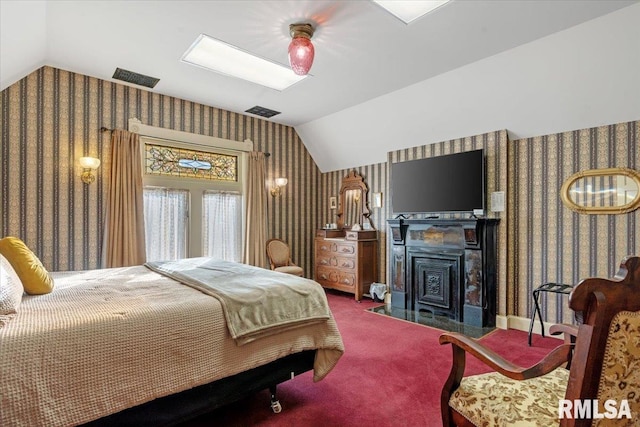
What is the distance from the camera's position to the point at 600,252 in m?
3.32

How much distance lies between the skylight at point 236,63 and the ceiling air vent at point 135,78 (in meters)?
0.80

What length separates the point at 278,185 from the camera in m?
5.66

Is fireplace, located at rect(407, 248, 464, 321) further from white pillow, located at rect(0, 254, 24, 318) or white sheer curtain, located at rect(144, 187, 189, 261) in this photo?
white pillow, located at rect(0, 254, 24, 318)

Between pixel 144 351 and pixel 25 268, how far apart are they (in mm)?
1155

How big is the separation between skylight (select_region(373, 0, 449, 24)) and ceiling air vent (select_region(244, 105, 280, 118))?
2754mm

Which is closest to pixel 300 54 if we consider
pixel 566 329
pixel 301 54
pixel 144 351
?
pixel 301 54

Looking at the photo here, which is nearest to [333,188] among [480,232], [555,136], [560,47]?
[480,232]

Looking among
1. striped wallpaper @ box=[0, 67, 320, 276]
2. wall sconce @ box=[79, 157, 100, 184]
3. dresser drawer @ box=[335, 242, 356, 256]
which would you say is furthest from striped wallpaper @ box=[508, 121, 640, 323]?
wall sconce @ box=[79, 157, 100, 184]

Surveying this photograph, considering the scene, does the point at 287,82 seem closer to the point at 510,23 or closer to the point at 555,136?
the point at 510,23

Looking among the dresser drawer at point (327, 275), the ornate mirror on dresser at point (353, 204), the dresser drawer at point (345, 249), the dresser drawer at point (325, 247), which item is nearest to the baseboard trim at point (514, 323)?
the dresser drawer at point (345, 249)

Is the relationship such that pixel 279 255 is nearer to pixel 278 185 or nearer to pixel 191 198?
pixel 278 185

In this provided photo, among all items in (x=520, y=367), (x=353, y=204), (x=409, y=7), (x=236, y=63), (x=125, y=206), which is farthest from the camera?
(x=353, y=204)

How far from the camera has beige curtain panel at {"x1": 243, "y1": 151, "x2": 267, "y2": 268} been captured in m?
5.21

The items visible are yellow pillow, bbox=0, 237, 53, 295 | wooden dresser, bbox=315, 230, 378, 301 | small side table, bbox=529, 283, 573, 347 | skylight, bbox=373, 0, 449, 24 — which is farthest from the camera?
wooden dresser, bbox=315, 230, 378, 301
